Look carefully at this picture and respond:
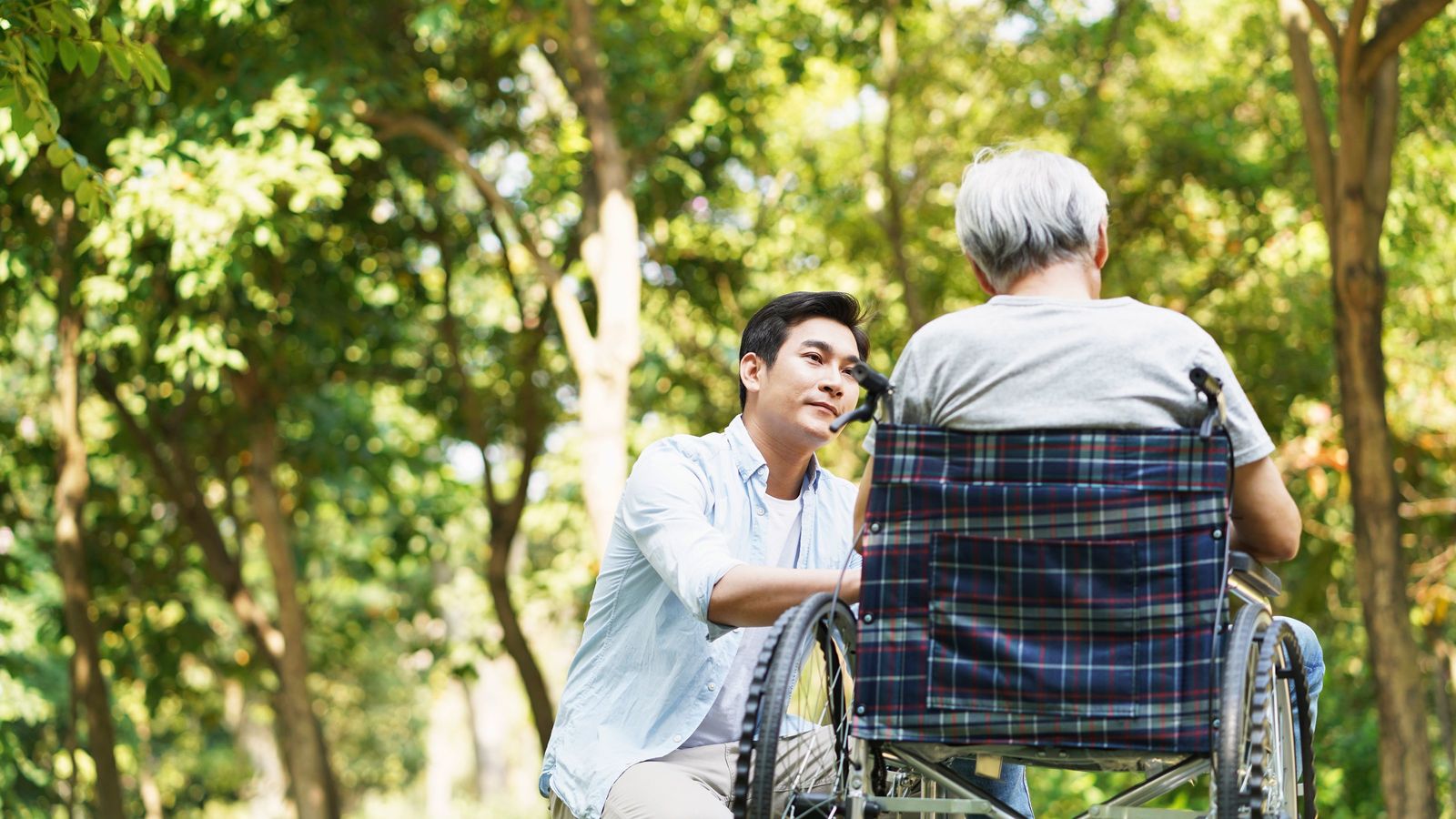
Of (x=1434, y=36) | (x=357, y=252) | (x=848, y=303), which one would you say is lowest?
(x=848, y=303)

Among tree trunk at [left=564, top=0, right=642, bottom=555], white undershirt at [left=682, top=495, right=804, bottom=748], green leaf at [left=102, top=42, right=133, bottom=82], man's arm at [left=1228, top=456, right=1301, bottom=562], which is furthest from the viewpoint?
tree trunk at [left=564, top=0, right=642, bottom=555]

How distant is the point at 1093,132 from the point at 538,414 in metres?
4.68

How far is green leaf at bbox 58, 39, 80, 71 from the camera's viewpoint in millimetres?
4332

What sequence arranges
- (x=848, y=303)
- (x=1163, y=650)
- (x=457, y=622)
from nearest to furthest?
1. (x=1163, y=650)
2. (x=848, y=303)
3. (x=457, y=622)

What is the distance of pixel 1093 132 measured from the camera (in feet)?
39.3

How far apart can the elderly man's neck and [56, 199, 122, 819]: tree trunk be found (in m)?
8.68

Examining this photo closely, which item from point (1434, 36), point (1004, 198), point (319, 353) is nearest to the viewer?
point (1004, 198)

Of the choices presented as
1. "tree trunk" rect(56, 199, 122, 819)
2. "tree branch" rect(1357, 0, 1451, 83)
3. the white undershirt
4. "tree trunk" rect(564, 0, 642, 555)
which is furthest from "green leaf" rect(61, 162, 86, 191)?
"tree trunk" rect(56, 199, 122, 819)

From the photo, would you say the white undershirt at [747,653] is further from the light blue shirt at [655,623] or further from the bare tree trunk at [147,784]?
the bare tree trunk at [147,784]

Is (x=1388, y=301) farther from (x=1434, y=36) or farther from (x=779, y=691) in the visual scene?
(x=779, y=691)

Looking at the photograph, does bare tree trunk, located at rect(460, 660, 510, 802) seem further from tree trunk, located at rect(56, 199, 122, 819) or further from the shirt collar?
the shirt collar

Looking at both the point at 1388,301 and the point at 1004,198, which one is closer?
the point at 1004,198

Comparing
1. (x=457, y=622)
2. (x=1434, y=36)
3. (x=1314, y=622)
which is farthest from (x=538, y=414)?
(x=457, y=622)

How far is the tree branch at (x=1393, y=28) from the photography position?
259 inches
